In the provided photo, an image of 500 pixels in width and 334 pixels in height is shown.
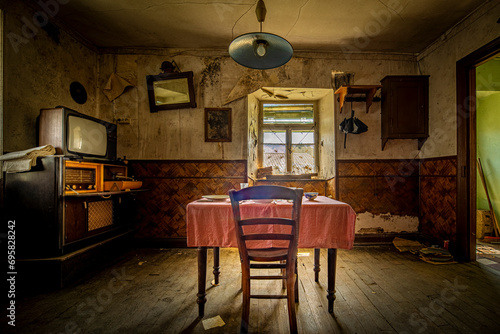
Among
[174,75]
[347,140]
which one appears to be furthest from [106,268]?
[347,140]

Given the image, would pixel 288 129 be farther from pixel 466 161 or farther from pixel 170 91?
pixel 466 161

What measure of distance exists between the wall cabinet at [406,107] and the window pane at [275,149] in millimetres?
1646

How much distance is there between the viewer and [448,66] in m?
3.18

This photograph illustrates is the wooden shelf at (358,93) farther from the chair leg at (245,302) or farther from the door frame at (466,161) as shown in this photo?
the chair leg at (245,302)

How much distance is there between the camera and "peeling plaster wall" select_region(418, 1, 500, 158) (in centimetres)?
267

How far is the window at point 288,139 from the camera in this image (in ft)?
13.5

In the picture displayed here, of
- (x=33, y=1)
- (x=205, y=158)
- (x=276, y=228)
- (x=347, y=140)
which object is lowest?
(x=276, y=228)

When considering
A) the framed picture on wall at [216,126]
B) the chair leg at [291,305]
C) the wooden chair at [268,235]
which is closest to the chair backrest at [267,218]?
the wooden chair at [268,235]

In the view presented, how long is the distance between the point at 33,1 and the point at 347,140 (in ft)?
14.5

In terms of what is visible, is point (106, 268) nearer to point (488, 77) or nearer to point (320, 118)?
point (320, 118)

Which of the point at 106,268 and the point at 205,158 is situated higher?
the point at 205,158

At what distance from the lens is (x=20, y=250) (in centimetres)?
213

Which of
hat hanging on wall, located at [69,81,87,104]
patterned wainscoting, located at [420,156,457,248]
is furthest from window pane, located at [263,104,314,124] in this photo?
hat hanging on wall, located at [69,81,87,104]

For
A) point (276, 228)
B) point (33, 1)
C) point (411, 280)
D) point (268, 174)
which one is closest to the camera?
point (276, 228)
